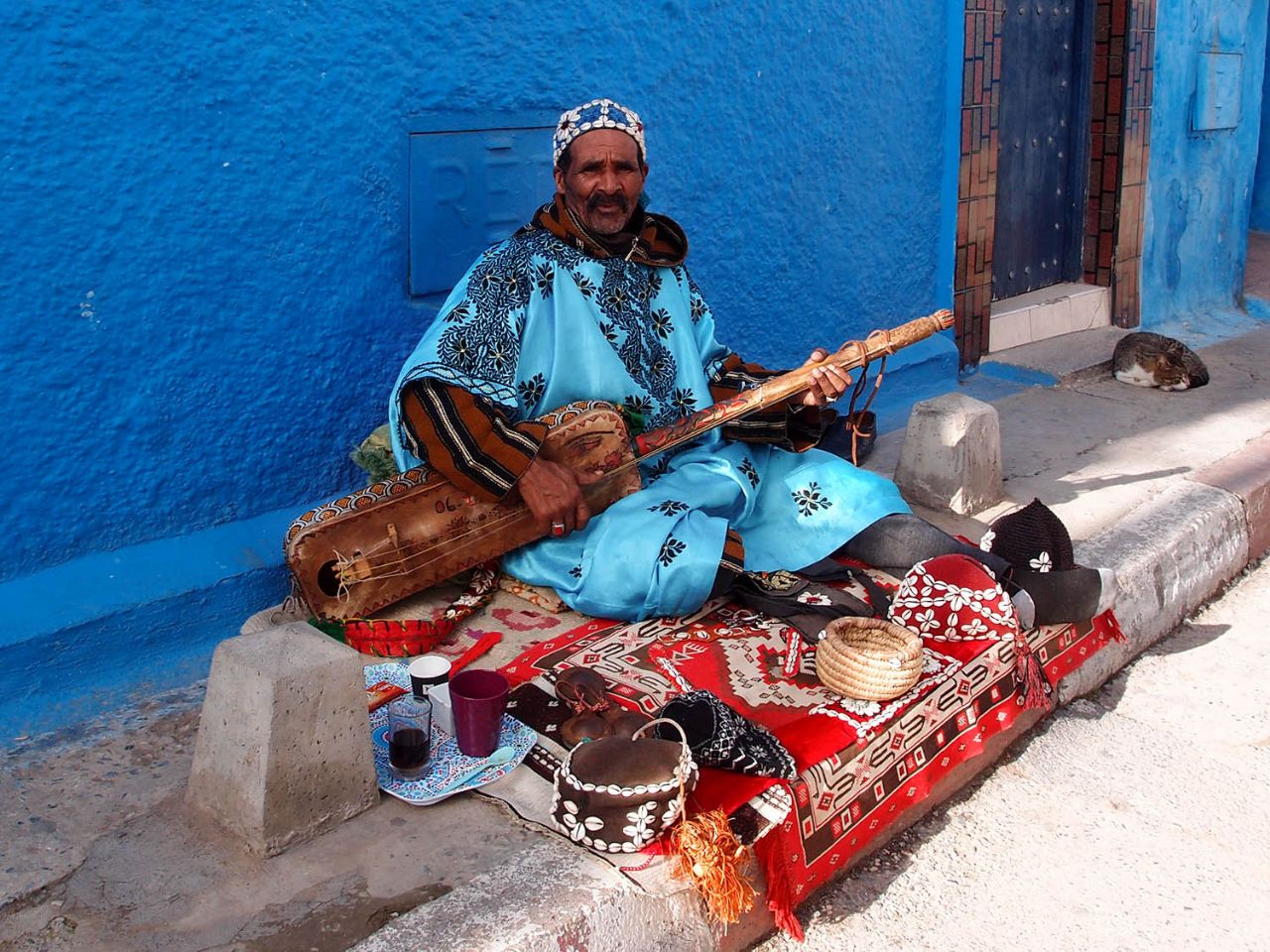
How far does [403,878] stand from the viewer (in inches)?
91.0

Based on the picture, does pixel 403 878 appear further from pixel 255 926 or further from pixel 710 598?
pixel 710 598

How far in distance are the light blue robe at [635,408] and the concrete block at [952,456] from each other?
0.70m

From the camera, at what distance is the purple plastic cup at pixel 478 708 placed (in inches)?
102

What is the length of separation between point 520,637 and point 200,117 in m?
1.65

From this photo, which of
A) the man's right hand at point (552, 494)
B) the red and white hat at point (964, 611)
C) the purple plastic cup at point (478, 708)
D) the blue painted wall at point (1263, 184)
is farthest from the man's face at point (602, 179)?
the blue painted wall at point (1263, 184)

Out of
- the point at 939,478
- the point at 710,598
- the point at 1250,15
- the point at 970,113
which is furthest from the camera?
the point at 1250,15

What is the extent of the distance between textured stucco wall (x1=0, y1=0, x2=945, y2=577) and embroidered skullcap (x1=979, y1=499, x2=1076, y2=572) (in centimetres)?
171

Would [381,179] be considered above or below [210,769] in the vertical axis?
above

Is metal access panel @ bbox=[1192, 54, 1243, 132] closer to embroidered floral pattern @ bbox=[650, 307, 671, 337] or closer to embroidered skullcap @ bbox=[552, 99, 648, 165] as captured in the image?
embroidered floral pattern @ bbox=[650, 307, 671, 337]

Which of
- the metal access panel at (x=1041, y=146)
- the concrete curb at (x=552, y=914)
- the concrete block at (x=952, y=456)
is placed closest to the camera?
the concrete curb at (x=552, y=914)

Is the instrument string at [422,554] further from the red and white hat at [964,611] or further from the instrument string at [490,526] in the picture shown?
the red and white hat at [964,611]

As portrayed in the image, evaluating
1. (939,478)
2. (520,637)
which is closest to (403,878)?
(520,637)

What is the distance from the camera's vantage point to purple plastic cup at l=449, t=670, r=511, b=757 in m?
2.59

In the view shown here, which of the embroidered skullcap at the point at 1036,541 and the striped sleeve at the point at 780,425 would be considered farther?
the striped sleeve at the point at 780,425
